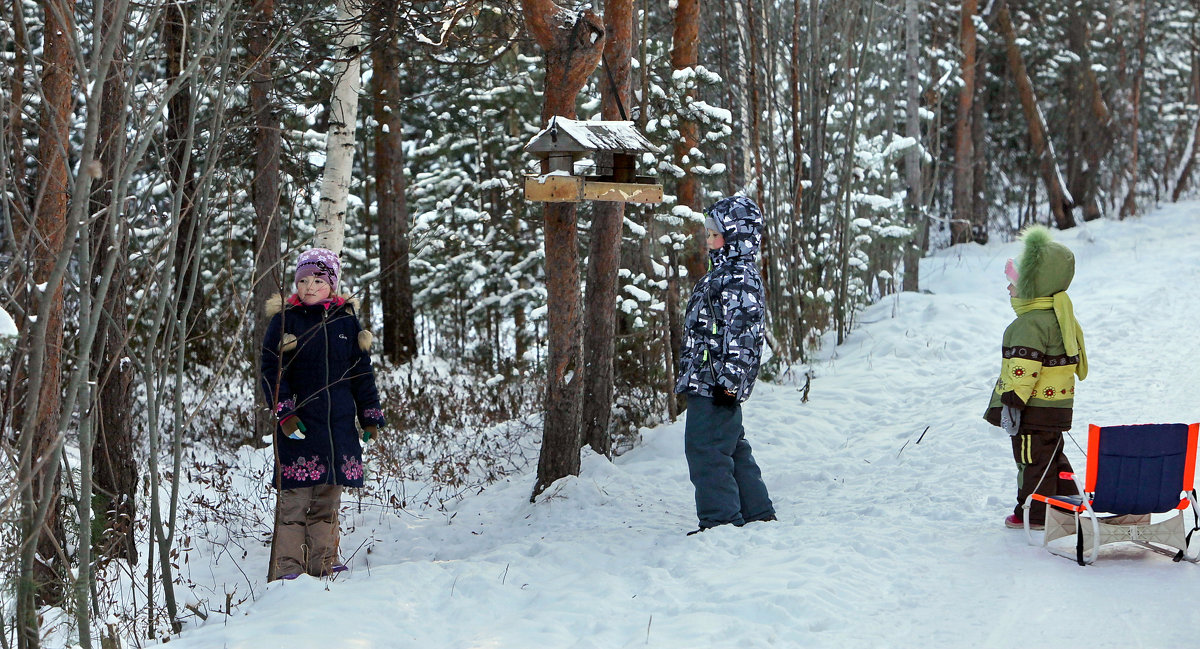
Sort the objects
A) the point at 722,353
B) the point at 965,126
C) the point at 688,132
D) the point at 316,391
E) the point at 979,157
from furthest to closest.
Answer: the point at 979,157
the point at 965,126
the point at 688,132
the point at 722,353
the point at 316,391

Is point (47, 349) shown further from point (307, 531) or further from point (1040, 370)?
point (1040, 370)

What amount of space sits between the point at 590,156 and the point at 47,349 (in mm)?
3166

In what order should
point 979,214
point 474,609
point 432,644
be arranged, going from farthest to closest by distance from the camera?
point 979,214 → point 474,609 → point 432,644

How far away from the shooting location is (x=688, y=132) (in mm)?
8844

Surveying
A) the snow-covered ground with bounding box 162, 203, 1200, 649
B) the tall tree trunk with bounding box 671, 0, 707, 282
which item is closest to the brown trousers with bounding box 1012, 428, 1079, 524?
the snow-covered ground with bounding box 162, 203, 1200, 649

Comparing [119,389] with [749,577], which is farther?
[119,389]

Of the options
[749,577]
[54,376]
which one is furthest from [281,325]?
[749,577]

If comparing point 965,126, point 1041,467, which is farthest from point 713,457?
point 965,126

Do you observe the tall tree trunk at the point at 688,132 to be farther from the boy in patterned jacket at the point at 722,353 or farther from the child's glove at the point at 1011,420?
the child's glove at the point at 1011,420

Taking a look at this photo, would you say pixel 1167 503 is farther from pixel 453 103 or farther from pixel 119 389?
pixel 453 103

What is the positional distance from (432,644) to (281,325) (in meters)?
1.81

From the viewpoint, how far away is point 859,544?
5066 mm

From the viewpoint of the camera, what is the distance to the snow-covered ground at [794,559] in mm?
4023

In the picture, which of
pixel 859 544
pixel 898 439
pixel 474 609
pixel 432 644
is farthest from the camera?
pixel 898 439
